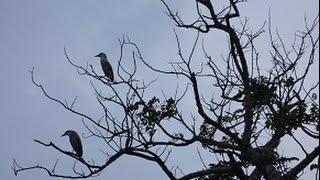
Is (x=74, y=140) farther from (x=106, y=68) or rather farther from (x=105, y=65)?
(x=105, y=65)

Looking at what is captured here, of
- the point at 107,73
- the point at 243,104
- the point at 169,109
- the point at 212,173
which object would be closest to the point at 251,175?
the point at 212,173

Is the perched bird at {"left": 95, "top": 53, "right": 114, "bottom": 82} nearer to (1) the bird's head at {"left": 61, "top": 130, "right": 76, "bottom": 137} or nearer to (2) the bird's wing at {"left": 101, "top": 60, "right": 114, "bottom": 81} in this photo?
(2) the bird's wing at {"left": 101, "top": 60, "right": 114, "bottom": 81}

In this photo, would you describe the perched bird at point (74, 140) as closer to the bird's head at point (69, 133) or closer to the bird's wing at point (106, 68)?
the bird's head at point (69, 133)

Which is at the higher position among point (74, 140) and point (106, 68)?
point (106, 68)

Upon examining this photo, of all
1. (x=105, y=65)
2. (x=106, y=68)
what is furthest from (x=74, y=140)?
(x=105, y=65)

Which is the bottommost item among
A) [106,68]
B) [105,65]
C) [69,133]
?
[69,133]

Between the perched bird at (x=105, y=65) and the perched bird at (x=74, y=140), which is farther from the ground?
the perched bird at (x=105, y=65)

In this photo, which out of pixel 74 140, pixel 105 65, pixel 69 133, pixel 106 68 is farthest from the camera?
pixel 105 65

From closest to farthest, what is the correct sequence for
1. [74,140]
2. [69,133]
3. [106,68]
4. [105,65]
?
[74,140] < [69,133] < [106,68] < [105,65]

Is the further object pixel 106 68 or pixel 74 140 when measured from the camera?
pixel 106 68

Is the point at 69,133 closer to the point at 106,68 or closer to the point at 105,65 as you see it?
the point at 106,68

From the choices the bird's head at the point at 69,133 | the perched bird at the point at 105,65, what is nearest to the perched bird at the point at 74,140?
the bird's head at the point at 69,133

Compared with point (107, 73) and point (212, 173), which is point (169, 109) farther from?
point (107, 73)

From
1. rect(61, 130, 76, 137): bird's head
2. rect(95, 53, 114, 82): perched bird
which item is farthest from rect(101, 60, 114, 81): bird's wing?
rect(61, 130, 76, 137): bird's head
